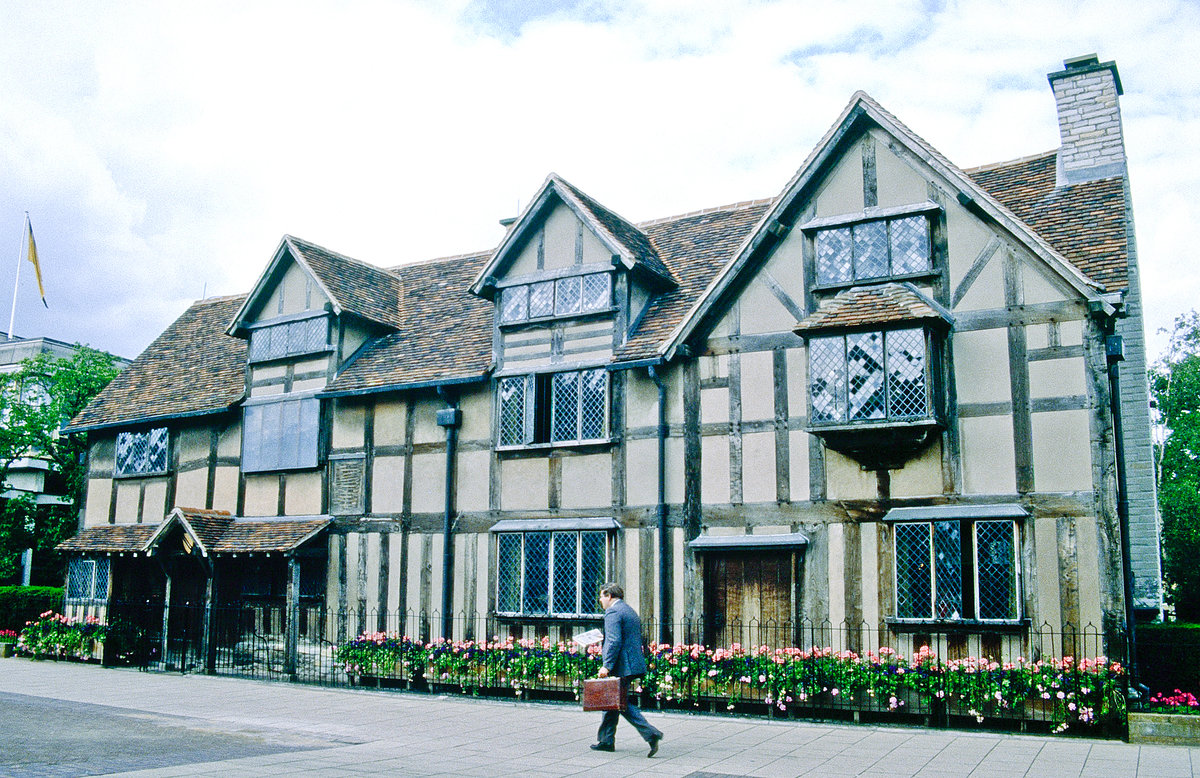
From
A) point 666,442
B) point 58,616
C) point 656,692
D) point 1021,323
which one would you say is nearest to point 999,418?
point 1021,323

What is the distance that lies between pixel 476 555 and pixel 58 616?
11352 millimetres

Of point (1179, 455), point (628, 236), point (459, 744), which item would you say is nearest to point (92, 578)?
point (628, 236)

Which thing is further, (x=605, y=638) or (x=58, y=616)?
(x=58, y=616)

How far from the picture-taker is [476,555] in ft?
61.4

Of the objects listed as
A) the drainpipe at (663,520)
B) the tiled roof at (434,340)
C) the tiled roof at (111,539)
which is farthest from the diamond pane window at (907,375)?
the tiled roof at (111,539)

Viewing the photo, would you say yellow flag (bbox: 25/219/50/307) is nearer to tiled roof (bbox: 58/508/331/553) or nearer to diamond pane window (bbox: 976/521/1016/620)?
tiled roof (bbox: 58/508/331/553)

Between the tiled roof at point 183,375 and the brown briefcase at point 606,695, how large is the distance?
13.9 m

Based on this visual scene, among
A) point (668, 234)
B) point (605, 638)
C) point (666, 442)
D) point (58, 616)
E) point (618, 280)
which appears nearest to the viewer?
point (605, 638)

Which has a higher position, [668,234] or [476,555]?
[668,234]

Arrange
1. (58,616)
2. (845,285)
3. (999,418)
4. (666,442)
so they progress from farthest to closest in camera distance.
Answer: (58,616) < (666,442) < (845,285) < (999,418)

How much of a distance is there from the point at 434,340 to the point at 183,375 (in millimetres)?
7782

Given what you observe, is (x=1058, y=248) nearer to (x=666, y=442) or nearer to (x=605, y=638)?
(x=666, y=442)

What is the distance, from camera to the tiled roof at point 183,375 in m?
23.2

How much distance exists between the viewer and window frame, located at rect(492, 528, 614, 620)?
17328mm
